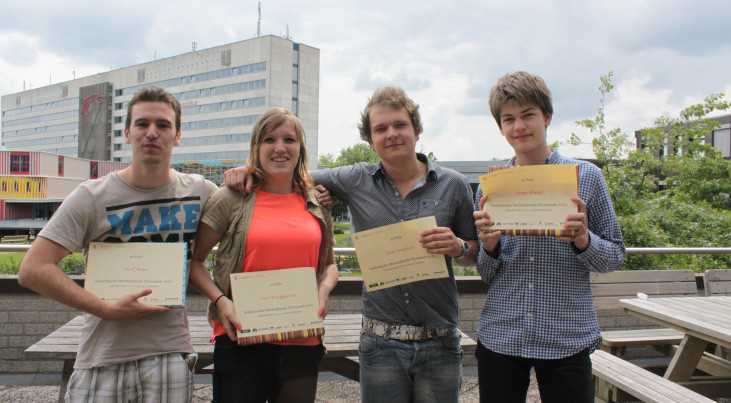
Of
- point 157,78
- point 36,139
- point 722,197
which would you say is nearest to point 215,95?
point 157,78

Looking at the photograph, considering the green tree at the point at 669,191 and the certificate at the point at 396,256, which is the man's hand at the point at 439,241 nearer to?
the certificate at the point at 396,256

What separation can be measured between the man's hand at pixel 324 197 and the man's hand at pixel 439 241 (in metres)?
0.55

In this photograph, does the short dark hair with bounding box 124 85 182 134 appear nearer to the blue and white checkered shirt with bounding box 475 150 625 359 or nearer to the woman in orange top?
the woman in orange top

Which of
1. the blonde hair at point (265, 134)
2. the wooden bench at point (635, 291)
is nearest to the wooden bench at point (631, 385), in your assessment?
the wooden bench at point (635, 291)

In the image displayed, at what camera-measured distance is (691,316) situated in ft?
10.7

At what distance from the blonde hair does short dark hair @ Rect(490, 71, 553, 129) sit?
2.81 ft

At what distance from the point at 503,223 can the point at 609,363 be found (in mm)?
2046

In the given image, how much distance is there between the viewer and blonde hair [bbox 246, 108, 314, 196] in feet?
6.80

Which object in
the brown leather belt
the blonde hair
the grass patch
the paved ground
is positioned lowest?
the paved ground

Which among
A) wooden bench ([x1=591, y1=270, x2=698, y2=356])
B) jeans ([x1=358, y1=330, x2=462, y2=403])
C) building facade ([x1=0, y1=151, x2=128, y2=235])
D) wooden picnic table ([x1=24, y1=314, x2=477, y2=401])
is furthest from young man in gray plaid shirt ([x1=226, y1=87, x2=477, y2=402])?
building facade ([x1=0, y1=151, x2=128, y2=235])

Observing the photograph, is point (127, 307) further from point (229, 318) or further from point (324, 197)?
point (324, 197)

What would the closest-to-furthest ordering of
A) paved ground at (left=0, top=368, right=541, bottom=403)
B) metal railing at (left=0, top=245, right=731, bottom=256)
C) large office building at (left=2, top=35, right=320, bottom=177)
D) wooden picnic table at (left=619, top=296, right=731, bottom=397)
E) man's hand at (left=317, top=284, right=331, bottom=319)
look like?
man's hand at (left=317, top=284, right=331, bottom=319) < wooden picnic table at (left=619, top=296, right=731, bottom=397) < paved ground at (left=0, top=368, right=541, bottom=403) < metal railing at (left=0, top=245, right=731, bottom=256) < large office building at (left=2, top=35, right=320, bottom=177)

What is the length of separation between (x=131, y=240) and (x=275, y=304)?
654 millimetres

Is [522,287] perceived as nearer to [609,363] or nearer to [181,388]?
[181,388]
